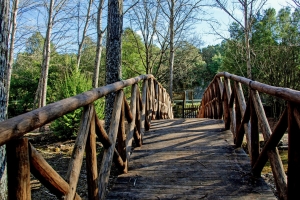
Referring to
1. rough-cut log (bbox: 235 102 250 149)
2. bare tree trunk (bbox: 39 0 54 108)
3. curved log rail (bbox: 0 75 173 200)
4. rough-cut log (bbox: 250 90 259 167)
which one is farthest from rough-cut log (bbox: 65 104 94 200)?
bare tree trunk (bbox: 39 0 54 108)

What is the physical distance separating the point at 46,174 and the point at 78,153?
34 centimetres

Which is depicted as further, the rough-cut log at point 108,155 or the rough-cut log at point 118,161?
the rough-cut log at point 118,161

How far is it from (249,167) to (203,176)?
56cm

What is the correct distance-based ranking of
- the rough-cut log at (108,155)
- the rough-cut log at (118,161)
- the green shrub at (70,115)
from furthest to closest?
1. the green shrub at (70,115)
2. the rough-cut log at (118,161)
3. the rough-cut log at (108,155)

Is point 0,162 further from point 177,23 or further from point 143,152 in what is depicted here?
point 177,23

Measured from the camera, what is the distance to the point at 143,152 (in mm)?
3381

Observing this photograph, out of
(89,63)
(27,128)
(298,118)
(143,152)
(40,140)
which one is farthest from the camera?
(89,63)

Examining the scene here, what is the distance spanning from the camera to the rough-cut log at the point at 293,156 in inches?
65.4

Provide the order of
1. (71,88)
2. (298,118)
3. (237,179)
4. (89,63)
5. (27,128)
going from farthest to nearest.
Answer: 1. (89,63)
2. (71,88)
3. (237,179)
4. (298,118)
5. (27,128)

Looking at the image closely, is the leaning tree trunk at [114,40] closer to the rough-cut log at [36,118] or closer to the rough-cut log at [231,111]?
the rough-cut log at [231,111]

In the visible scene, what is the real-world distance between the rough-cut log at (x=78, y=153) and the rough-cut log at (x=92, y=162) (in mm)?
96

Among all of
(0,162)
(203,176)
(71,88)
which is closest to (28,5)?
(71,88)

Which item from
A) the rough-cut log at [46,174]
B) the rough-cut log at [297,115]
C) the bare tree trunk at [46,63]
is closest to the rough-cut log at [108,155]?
the rough-cut log at [46,174]

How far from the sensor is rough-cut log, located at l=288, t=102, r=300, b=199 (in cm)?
166
